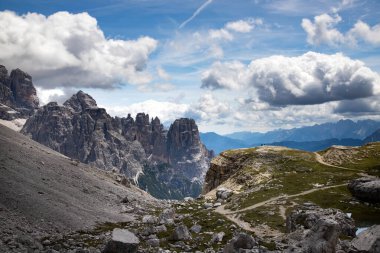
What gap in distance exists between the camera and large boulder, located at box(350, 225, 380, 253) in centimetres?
3700

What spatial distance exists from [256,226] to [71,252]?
44.6 meters

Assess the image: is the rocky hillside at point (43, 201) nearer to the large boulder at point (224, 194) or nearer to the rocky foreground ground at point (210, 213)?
the rocky foreground ground at point (210, 213)

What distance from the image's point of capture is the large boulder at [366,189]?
92812 mm

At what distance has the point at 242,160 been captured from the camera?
557 ft

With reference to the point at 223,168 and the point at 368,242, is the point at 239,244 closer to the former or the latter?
the point at 368,242

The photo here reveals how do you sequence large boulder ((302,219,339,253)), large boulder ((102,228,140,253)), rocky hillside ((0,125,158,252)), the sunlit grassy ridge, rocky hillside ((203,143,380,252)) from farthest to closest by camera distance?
the sunlit grassy ridge, rocky hillside ((203,143,380,252)), rocky hillside ((0,125,158,252)), large boulder ((102,228,140,253)), large boulder ((302,219,339,253))

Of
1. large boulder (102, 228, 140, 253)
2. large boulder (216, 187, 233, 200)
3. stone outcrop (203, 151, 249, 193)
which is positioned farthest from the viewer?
stone outcrop (203, 151, 249, 193)

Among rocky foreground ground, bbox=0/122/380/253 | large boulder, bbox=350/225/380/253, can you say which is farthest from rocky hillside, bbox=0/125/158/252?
large boulder, bbox=350/225/380/253

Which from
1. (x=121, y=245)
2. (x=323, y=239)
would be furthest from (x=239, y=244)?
(x=121, y=245)

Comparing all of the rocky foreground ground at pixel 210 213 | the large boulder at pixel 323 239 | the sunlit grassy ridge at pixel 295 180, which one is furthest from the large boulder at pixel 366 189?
the large boulder at pixel 323 239

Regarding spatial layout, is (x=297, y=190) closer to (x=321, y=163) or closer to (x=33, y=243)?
(x=321, y=163)

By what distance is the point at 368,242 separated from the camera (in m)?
38.2

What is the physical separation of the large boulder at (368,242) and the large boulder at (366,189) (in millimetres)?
59149

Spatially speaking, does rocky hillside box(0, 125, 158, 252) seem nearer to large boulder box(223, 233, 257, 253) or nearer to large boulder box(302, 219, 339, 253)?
large boulder box(223, 233, 257, 253)
